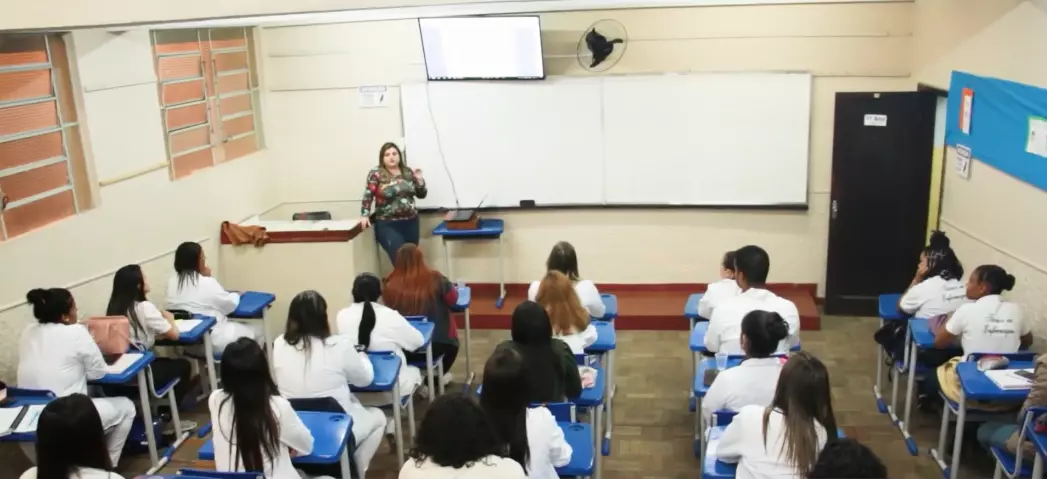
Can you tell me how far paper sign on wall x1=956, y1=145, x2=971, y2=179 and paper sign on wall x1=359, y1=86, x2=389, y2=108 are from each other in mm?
4393

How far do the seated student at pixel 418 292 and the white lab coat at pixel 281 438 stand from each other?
1645 mm

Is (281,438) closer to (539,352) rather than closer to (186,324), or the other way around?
(539,352)

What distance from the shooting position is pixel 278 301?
613 cm

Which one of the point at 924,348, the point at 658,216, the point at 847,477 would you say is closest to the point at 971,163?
the point at 924,348

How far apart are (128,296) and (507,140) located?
11.0 ft

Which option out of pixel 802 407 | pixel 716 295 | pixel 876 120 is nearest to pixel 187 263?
pixel 716 295

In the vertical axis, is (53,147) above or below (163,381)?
above

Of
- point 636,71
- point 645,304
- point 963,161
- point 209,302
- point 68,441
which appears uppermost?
point 636,71

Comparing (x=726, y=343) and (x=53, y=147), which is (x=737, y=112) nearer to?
(x=726, y=343)

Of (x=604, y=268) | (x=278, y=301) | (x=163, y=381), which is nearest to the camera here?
(x=163, y=381)

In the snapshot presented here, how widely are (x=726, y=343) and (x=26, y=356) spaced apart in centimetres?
347

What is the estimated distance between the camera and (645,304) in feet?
22.4

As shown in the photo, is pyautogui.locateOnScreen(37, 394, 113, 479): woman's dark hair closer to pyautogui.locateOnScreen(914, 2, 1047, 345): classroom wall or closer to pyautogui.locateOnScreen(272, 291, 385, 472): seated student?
pyautogui.locateOnScreen(272, 291, 385, 472): seated student

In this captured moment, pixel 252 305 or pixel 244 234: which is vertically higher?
pixel 244 234
